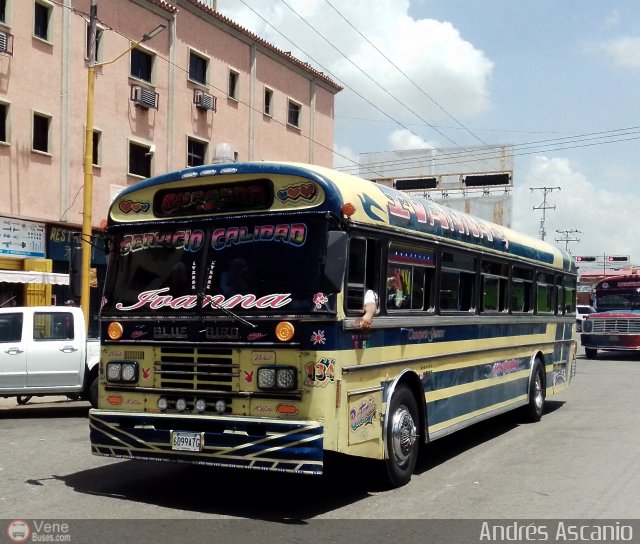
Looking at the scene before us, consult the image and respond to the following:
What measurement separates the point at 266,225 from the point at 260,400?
150cm

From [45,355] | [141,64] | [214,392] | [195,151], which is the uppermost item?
[141,64]

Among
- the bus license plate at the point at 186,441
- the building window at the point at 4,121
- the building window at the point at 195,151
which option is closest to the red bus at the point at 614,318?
the building window at the point at 195,151

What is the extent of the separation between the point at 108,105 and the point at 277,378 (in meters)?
19.2

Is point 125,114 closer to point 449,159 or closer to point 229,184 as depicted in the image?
point 229,184

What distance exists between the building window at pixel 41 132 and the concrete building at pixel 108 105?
0.04 metres

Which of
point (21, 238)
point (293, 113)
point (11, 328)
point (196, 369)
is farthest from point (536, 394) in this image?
point (293, 113)

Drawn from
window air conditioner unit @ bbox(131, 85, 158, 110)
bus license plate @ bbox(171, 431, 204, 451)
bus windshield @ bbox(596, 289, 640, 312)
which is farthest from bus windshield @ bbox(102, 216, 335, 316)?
bus windshield @ bbox(596, 289, 640, 312)

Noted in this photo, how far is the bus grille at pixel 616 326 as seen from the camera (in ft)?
89.4

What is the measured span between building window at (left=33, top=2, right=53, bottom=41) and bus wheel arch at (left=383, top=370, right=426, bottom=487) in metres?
17.8

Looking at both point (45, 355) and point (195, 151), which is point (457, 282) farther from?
point (195, 151)

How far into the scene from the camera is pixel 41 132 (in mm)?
22281

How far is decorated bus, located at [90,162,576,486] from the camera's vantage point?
673 centimetres

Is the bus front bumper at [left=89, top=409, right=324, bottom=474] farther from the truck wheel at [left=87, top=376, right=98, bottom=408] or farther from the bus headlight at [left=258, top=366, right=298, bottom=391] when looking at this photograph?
the truck wheel at [left=87, top=376, right=98, bottom=408]

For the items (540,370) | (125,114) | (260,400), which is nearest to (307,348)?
(260,400)
